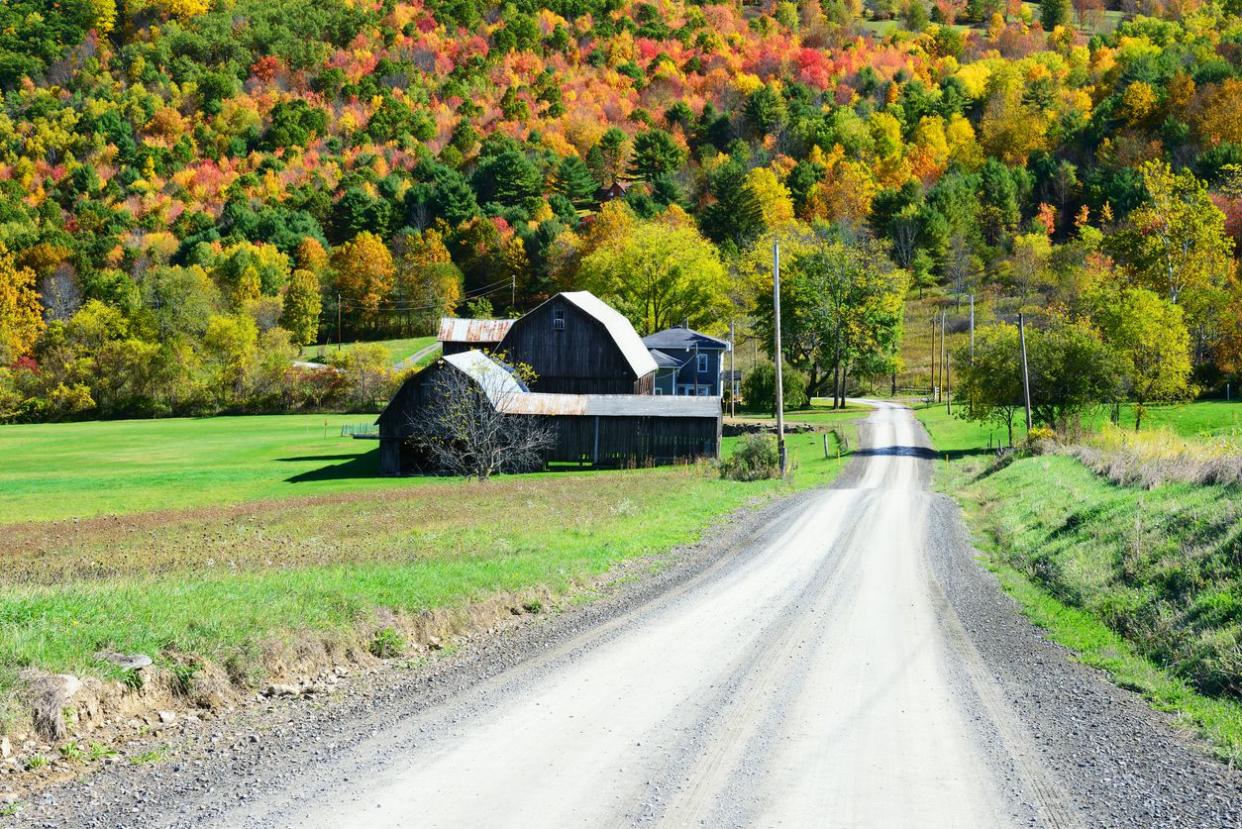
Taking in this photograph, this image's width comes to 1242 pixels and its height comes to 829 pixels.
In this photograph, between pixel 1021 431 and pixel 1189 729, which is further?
pixel 1021 431

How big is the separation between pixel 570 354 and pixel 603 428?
12.0m

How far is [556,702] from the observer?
10.1 meters

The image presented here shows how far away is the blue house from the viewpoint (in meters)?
73.9

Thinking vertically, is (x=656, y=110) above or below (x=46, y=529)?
above

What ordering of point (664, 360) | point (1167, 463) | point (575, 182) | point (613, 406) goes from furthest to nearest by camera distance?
point (575, 182) < point (664, 360) < point (613, 406) < point (1167, 463)

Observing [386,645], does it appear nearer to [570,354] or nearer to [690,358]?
[570,354]

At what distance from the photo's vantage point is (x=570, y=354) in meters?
61.0

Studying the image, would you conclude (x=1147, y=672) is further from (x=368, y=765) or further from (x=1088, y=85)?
(x=1088, y=85)

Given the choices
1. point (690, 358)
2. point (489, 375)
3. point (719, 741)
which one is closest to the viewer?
point (719, 741)

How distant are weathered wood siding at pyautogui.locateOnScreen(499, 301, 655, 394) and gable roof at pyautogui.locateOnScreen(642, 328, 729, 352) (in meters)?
13.0

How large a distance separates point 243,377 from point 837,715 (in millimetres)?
89641

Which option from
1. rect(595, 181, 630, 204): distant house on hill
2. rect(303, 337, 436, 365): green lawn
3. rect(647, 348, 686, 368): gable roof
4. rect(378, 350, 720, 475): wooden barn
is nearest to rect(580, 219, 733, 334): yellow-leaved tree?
rect(647, 348, 686, 368): gable roof

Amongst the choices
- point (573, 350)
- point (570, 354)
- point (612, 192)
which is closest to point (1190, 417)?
point (573, 350)

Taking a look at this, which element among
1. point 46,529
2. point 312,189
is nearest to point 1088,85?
point 312,189
